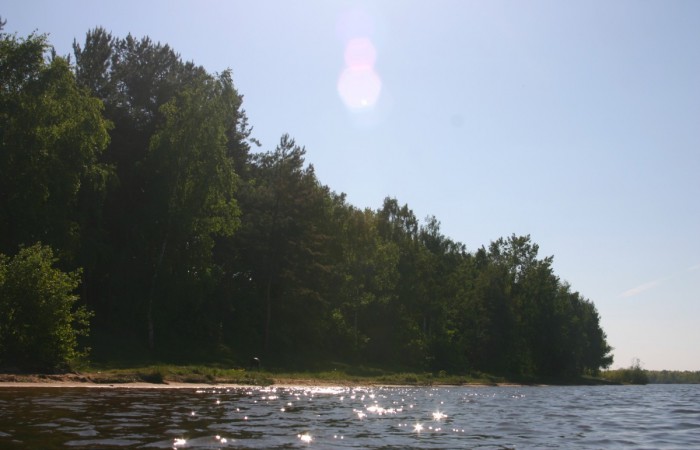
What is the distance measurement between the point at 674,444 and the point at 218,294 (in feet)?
150

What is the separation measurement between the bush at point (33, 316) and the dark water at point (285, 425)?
5425 mm

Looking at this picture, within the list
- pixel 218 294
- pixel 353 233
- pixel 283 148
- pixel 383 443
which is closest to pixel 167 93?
pixel 283 148

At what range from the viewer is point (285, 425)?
17.6 m

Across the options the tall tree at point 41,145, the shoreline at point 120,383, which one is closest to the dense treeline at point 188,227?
the tall tree at point 41,145

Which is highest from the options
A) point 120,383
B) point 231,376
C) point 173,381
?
point 231,376

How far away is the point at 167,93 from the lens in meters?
58.3

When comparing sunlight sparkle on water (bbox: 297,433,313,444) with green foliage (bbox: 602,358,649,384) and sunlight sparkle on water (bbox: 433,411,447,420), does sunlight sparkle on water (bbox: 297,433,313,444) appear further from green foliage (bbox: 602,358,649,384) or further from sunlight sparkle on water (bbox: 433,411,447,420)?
green foliage (bbox: 602,358,649,384)

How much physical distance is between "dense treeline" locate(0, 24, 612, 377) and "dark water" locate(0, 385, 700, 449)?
12.4m

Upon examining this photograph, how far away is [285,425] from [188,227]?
32132 mm

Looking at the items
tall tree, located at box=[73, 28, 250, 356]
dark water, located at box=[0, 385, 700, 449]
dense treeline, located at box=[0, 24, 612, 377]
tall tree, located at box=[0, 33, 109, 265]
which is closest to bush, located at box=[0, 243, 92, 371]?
dense treeline, located at box=[0, 24, 612, 377]

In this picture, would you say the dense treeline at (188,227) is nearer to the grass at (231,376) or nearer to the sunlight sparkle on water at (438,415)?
the grass at (231,376)

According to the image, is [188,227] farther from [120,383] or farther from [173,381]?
[120,383]

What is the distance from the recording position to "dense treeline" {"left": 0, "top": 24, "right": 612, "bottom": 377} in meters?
43.4

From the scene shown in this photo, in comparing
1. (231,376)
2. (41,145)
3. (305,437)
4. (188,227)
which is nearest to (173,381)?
(231,376)
